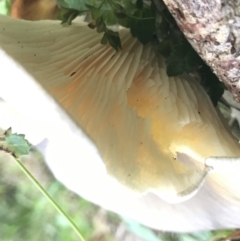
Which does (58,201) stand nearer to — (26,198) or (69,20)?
(26,198)

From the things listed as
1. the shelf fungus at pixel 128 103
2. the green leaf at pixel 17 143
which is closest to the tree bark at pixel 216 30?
the shelf fungus at pixel 128 103

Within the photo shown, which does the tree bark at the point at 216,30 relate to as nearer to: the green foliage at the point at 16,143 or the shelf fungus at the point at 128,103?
the shelf fungus at the point at 128,103

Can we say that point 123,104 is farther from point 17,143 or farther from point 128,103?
point 17,143

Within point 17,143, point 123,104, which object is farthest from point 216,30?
point 17,143

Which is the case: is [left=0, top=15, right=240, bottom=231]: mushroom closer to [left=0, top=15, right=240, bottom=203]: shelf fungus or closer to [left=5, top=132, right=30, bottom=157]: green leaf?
[left=0, top=15, right=240, bottom=203]: shelf fungus

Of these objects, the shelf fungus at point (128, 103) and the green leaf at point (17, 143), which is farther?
the green leaf at point (17, 143)

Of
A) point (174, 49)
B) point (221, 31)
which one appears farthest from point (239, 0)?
point (174, 49)
